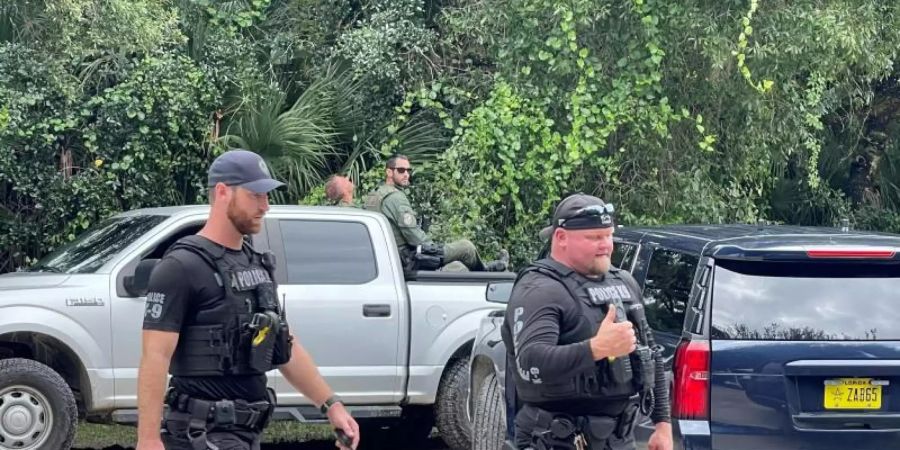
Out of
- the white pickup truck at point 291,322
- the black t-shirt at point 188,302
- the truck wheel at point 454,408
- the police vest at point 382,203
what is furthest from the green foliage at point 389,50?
the black t-shirt at point 188,302

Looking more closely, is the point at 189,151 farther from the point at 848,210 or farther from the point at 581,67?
the point at 848,210

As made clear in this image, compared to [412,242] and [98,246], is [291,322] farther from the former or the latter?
[412,242]

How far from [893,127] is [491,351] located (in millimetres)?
8966

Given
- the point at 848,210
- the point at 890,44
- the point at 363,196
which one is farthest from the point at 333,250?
the point at 848,210

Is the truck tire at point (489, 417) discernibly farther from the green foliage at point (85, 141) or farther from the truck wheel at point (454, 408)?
the green foliage at point (85, 141)

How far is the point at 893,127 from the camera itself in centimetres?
1480

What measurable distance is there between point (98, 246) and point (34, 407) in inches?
46.7

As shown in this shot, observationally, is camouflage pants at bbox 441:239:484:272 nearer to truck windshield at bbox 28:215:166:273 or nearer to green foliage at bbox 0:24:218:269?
truck windshield at bbox 28:215:166:273

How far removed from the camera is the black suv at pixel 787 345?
5.43 m

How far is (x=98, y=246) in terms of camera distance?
8.66 meters

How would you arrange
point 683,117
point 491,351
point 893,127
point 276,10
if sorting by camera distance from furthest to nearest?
1. point 893,127
2. point 276,10
3. point 683,117
4. point 491,351

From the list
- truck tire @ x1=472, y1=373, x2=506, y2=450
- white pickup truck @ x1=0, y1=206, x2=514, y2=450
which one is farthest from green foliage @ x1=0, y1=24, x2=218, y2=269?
truck tire @ x1=472, y1=373, x2=506, y2=450

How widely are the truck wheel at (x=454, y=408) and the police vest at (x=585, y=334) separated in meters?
4.23

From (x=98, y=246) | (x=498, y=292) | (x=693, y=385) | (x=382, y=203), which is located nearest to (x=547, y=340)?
(x=693, y=385)
